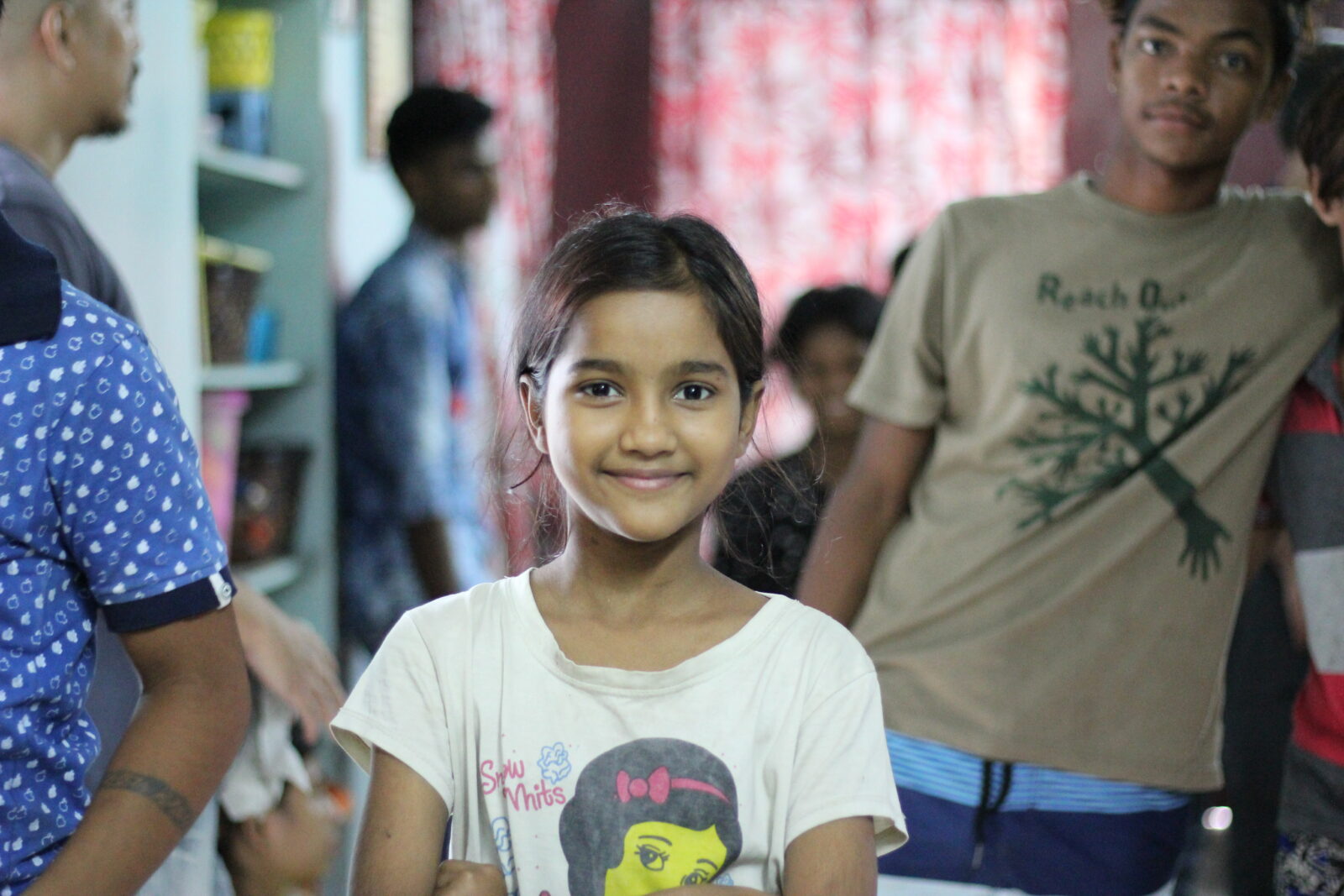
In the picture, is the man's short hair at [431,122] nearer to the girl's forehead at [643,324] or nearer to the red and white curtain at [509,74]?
the red and white curtain at [509,74]

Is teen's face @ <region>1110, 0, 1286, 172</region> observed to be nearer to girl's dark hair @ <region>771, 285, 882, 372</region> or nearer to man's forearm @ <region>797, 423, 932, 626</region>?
man's forearm @ <region>797, 423, 932, 626</region>

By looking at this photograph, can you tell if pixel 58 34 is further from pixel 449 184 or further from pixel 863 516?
pixel 449 184

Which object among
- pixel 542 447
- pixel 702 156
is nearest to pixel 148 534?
pixel 542 447

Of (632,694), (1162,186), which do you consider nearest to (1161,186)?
(1162,186)

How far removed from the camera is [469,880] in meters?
0.86

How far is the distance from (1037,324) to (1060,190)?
0.18m

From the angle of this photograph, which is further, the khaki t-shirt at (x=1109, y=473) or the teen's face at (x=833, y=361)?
the teen's face at (x=833, y=361)

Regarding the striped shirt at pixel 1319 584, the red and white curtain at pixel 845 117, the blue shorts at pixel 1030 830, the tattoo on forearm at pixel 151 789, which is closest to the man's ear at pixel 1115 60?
the striped shirt at pixel 1319 584

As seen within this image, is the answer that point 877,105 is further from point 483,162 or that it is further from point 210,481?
point 210,481

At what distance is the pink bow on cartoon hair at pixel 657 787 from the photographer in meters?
0.90

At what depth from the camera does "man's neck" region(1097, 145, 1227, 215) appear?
1414 mm

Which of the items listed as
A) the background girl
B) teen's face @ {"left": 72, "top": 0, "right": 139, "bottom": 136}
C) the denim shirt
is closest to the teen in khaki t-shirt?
the background girl

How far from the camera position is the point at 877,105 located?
11.6ft

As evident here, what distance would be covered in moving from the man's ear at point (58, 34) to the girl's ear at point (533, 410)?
2.12 ft
